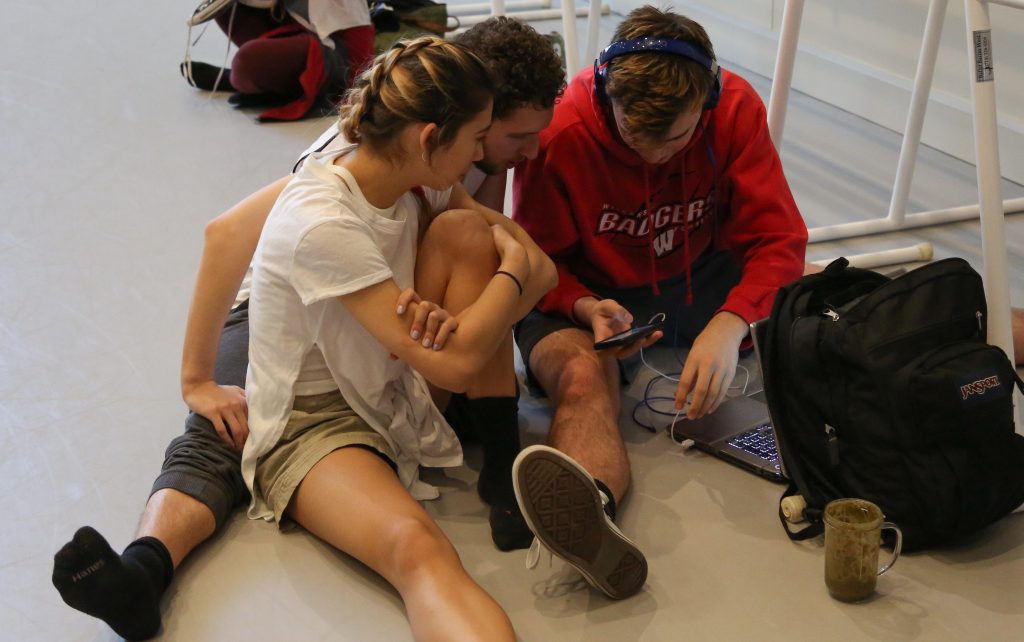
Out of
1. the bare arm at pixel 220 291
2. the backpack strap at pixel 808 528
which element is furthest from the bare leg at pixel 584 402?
the bare arm at pixel 220 291

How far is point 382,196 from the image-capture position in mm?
1587

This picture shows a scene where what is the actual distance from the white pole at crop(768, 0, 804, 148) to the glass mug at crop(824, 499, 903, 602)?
90 cm

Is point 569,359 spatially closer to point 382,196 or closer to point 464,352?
point 464,352

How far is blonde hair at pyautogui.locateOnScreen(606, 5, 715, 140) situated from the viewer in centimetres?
163

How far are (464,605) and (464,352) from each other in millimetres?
355

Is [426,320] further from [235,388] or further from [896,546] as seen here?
[896,546]

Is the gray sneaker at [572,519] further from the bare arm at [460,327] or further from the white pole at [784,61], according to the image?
the white pole at [784,61]

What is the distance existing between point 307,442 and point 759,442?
0.74m

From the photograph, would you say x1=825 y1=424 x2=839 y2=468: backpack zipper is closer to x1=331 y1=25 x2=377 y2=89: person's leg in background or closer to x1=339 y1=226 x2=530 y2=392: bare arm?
x1=339 y1=226 x2=530 y2=392: bare arm

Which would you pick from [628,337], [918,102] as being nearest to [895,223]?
[918,102]

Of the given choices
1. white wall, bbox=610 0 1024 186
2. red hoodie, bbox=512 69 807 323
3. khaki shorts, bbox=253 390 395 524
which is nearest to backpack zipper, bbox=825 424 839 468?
red hoodie, bbox=512 69 807 323

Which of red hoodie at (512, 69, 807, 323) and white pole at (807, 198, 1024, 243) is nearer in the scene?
red hoodie at (512, 69, 807, 323)

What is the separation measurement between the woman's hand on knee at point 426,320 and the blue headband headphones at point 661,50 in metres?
0.50

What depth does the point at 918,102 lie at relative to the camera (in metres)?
2.41
